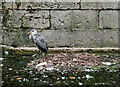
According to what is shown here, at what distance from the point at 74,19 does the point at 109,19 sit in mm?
884

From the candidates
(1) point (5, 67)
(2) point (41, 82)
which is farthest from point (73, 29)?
(2) point (41, 82)

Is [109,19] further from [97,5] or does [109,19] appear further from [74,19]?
[74,19]

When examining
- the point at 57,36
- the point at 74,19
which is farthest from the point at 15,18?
the point at 74,19

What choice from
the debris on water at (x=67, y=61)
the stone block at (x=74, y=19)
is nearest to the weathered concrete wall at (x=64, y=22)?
the stone block at (x=74, y=19)

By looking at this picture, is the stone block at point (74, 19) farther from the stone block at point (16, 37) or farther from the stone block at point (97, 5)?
the stone block at point (16, 37)

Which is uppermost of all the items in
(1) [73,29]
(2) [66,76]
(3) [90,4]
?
(3) [90,4]

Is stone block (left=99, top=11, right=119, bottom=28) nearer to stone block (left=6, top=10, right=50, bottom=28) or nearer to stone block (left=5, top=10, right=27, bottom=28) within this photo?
stone block (left=6, top=10, right=50, bottom=28)

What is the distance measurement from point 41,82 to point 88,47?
2652 mm

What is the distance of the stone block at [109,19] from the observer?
597cm

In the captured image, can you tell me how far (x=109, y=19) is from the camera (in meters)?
5.99

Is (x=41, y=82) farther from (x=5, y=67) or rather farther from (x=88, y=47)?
(x=88, y=47)

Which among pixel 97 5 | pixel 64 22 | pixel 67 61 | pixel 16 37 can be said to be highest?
pixel 97 5

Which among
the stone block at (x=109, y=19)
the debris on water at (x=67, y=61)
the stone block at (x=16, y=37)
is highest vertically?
the stone block at (x=109, y=19)

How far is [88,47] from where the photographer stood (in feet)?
20.0
